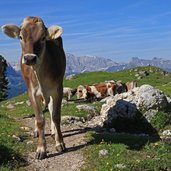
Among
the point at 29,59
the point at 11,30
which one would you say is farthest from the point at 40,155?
the point at 11,30

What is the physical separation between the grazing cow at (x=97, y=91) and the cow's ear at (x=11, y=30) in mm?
24042

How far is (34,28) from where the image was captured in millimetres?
14234

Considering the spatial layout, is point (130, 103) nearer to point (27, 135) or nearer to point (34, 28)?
point (27, 135)

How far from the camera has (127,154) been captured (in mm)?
14938

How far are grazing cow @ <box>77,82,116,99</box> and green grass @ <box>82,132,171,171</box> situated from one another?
20805 millimetres

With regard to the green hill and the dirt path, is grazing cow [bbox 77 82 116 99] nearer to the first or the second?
the dirt path

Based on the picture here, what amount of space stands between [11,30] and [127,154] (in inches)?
238

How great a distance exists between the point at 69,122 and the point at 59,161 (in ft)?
26.6

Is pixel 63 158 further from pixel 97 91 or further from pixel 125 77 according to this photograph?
pixel 125 77

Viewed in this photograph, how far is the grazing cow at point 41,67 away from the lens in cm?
1399

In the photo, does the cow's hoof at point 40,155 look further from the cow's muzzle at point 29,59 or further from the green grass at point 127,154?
the cow's muzzle at point 29,59

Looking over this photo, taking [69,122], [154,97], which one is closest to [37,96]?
[69,122]

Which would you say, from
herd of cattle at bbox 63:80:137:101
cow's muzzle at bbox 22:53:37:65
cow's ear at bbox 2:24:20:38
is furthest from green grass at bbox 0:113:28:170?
herd of cattle at bbox 63:80:137:101

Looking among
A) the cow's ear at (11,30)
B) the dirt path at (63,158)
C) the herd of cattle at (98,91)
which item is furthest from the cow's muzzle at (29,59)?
the herd of cattle at (98,91)
